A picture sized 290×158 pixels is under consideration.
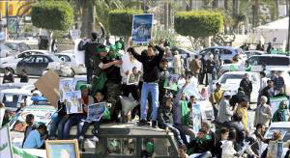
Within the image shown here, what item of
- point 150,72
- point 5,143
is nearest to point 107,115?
point 150,72

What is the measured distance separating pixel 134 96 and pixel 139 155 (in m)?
2.37

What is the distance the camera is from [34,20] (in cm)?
5719

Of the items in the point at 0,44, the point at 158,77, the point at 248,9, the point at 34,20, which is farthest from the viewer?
the point at 248,9

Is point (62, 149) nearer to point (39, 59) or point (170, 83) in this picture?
point (170, 83)

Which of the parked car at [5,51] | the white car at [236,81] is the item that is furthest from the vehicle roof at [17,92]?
the parked car at [5,51]

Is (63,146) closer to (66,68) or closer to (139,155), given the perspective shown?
(139,155)

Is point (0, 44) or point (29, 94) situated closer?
point (29, 94)

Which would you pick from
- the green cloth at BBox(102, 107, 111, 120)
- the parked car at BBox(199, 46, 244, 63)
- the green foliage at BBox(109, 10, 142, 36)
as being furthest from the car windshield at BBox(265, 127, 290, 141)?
the green foliage at BBox(109, 10, 142, 36)

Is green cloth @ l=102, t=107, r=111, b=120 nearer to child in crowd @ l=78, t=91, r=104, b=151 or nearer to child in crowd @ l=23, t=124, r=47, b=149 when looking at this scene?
child in crowd @ l=78, t=91, r=104, b=151

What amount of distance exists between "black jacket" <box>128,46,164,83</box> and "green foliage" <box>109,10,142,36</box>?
36152 mm

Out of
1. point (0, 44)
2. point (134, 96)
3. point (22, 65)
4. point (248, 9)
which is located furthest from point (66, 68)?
point (248, 9)

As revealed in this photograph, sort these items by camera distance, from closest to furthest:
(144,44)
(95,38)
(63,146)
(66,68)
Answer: (63,146) < (144,44) < (95,38) < (66,68)

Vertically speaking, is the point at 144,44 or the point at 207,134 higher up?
the point at 144,44

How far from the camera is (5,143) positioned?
34.8 ft
